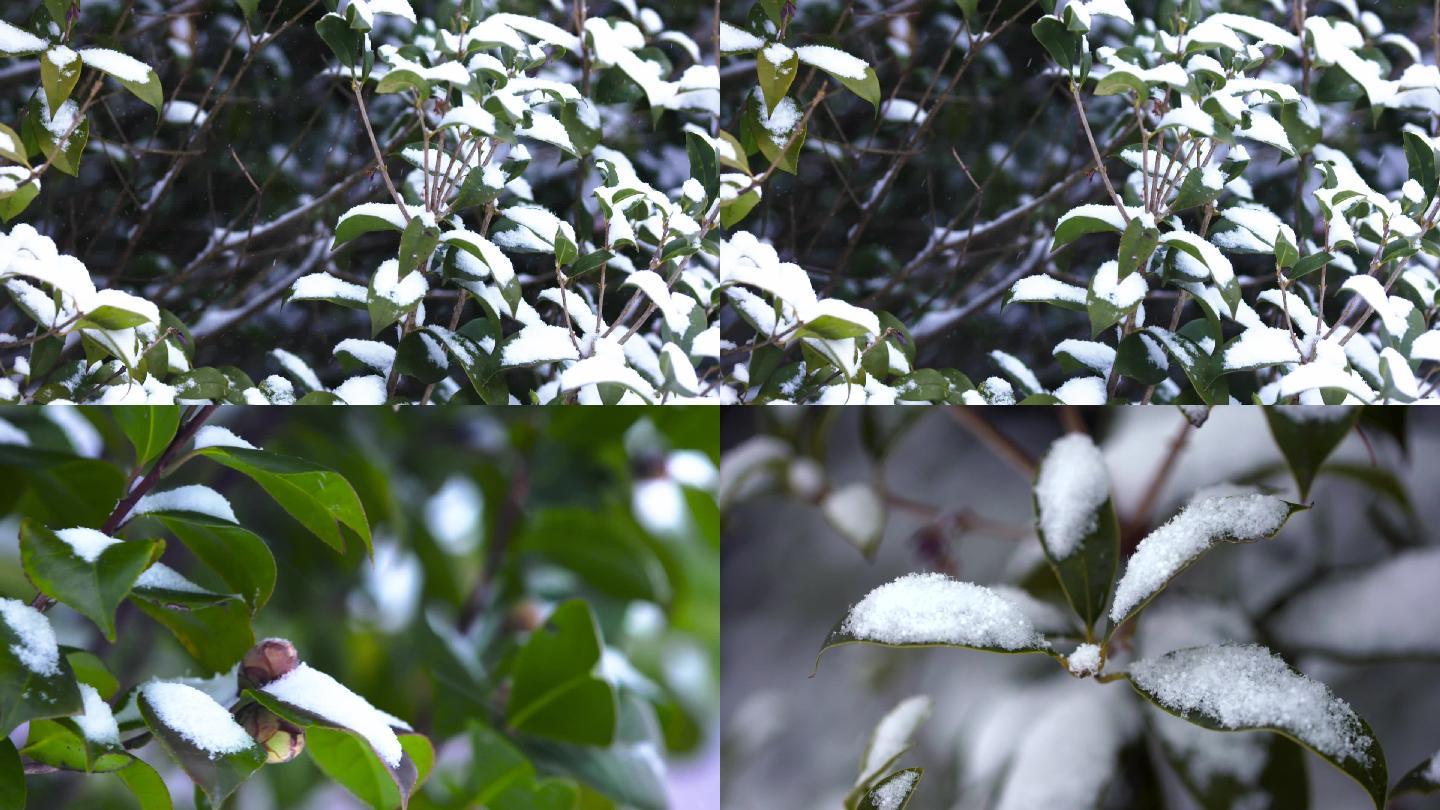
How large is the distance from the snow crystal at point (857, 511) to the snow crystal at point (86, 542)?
0.50m

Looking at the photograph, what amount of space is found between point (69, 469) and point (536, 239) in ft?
1.36

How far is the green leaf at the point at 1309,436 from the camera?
770mm

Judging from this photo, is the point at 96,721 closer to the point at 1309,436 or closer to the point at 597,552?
the point at 597,552

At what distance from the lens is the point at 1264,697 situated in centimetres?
68

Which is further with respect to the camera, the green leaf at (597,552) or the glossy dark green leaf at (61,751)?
the green leaf at (597,552)

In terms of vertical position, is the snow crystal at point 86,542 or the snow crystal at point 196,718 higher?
the snow crystal at point 86,542

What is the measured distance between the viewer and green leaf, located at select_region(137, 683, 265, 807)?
63cm

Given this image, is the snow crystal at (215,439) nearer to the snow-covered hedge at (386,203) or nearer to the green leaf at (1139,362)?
the snow-covered hedge at (386,203)

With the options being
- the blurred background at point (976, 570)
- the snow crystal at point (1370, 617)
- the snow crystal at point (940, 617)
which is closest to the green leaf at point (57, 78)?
the blurred background at point (976, 570)

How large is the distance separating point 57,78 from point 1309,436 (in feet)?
3.39

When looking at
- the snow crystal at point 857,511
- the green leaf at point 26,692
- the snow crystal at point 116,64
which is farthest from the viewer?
the snow crystal at point 116,64

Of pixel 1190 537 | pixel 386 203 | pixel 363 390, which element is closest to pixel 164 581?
pixel 363 390

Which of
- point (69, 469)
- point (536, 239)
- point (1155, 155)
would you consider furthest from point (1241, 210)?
point (69, 469)

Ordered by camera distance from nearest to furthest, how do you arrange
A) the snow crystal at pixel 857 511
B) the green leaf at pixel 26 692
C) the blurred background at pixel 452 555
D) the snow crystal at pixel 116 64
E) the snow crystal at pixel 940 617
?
1. the green leaf at pixel 26 692
2. the snow crystal at pixel 940 617
3. the snow crystal at pixel 857 511
4. the snow crystal at pixel 116 64
5. the blurred background at pixel 452 555
